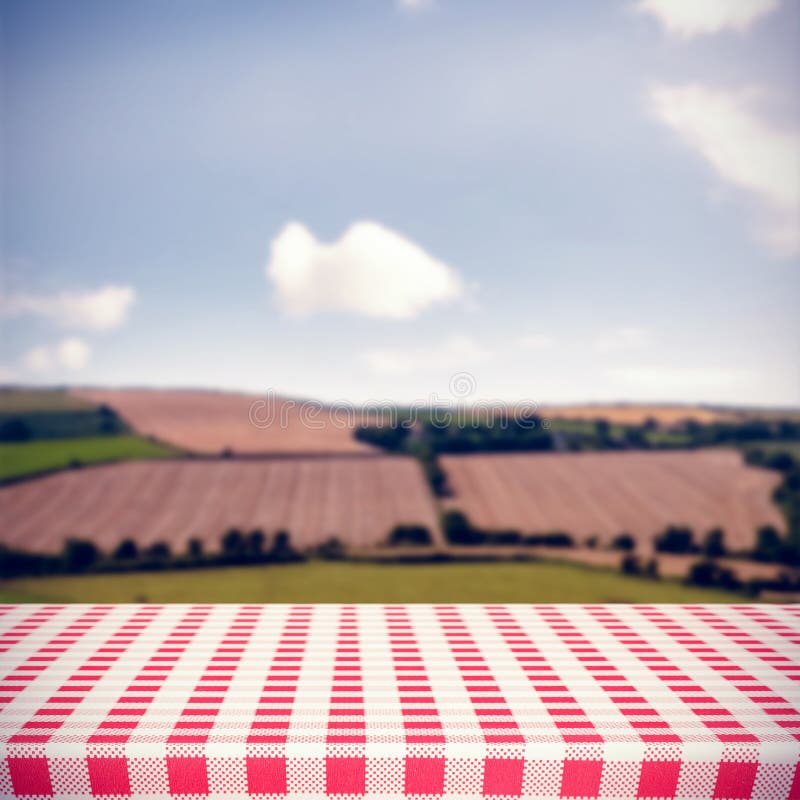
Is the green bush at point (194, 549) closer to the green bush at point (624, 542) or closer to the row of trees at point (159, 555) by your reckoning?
the row of trees at point (159, 555)

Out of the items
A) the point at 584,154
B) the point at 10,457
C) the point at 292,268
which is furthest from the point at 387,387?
the point at 10,457

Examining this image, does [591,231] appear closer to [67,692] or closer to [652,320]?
[652,320]

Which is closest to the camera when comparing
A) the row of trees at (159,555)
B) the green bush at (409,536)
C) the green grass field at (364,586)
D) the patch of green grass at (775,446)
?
the green grass field at (364,586)

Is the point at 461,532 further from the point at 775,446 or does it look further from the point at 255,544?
the point at 775,446

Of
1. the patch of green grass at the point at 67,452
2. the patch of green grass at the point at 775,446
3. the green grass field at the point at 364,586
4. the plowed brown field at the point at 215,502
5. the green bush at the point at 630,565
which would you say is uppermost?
the patch of green grass at the point at 775,446

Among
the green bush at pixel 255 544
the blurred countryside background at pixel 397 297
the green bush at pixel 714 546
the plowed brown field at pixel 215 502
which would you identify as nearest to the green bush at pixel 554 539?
the blurred countryside background at pixel 397 297

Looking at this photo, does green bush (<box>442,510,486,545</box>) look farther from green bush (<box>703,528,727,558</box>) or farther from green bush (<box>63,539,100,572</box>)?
green bush (<box>63,539,100,572</box>)
